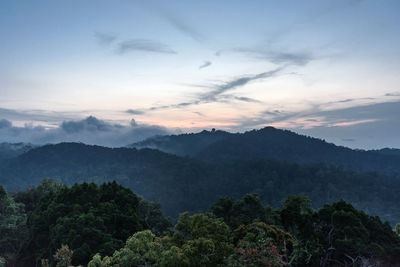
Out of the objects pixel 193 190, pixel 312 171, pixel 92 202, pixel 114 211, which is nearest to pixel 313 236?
pixel 114 211

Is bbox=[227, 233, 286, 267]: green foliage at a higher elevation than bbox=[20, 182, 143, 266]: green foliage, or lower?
higher

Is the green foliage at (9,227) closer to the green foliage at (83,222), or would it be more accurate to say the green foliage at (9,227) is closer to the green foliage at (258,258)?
the green foliage at (83,222)

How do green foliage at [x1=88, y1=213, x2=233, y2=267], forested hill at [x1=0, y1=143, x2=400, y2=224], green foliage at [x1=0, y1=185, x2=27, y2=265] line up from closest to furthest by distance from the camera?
green foliage at [x1=88, y1=213, x2=233, y2=267] < green foliage at [x1=0, y1=185, x2=27, y2=265] < forested hill at [x1=0, y1=143, x2=400, y2=224]

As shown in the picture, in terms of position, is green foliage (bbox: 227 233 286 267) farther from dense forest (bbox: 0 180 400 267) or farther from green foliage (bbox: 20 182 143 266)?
green foliage (bbox: 20 182 143 266)

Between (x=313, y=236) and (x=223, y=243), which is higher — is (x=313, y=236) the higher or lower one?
the lower one

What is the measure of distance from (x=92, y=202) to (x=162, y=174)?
6535 inches

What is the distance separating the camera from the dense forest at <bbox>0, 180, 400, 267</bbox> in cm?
1134

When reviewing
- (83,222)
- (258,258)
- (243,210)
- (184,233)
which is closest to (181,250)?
(184,233)

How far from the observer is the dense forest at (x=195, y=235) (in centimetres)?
1134

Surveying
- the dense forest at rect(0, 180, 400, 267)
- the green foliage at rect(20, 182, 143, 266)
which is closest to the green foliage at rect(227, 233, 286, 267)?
the dense forest at rect(0, 180, 400, 267)

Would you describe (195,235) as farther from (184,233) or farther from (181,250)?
(184,233)

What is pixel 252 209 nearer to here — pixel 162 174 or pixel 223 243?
pixel 223 243

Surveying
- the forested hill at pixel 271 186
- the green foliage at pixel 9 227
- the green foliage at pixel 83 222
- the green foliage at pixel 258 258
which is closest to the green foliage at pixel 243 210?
the green foliage at pixel 83 222

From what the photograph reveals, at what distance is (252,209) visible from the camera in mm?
25172
